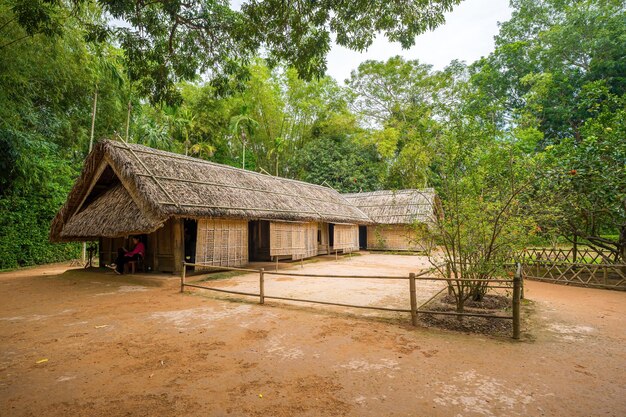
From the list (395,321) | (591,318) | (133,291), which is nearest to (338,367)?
(395,321)

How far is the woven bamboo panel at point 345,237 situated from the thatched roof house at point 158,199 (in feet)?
12.8

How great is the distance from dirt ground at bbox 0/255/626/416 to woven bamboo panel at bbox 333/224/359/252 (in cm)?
1065

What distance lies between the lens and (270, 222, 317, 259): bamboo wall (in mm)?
12469

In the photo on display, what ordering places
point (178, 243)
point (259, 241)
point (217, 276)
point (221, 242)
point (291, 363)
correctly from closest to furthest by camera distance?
1. point (291, 363)
2. point (178, 243)
3. point (217, 276)
4. point (221, 242)
5. point (259, 241)

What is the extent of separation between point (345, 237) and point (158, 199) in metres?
11.3

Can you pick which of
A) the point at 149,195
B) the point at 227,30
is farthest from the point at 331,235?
the point at 227,30

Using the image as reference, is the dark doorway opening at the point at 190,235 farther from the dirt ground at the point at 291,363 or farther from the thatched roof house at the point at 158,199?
the dirt ground at the point at 291,363

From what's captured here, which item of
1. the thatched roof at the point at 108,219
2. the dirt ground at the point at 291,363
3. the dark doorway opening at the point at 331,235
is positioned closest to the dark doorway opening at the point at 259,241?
the dark doorway opening at the point at 331,235

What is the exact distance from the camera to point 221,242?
10.7 m

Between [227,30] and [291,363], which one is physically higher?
[227,30]

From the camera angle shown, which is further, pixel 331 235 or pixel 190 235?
pixel 331 235

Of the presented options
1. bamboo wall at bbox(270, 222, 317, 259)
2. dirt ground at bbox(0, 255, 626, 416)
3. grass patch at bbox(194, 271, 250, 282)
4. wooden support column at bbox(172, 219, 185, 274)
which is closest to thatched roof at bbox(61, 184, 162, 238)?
wooden support column at bbox(172, 219, 185, 274)

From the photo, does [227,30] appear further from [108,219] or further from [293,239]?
[293,239]

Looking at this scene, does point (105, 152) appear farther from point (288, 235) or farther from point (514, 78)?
point (514, 78)
